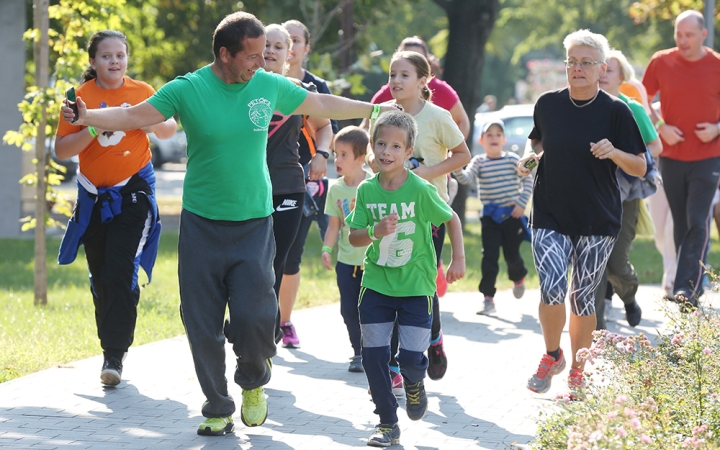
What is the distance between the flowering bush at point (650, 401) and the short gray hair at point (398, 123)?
1341 millimetres

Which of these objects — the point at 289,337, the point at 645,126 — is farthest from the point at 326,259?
the point at 645,126

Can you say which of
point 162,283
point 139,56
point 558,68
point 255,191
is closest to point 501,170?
point 162,283

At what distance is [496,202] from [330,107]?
4.55 meters

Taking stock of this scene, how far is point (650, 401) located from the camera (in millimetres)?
4246

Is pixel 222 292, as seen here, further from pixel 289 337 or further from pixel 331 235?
pixel 289 337

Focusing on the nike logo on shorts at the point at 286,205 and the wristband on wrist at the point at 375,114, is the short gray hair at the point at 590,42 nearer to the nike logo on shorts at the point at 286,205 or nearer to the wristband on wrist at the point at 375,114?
the wristband on wrist at the point at 375,114

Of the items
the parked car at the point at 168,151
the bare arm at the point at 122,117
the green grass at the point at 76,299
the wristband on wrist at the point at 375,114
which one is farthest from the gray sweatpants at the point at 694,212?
the parked car at the point at 168,151

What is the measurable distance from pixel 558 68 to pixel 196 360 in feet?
179

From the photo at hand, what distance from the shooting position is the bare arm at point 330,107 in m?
5.48

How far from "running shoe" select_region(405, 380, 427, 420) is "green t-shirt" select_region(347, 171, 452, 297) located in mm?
476

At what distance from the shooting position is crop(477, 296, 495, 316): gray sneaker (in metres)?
9.64

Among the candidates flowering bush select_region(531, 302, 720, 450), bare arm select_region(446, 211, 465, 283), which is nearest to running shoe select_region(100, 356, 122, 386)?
bare arm select_region(446, 211, 465, 283)

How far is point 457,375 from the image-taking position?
279 inches

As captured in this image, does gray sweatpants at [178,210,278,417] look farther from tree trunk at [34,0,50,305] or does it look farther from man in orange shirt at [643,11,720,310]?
man in orange shirt at [643,11,720,310]
